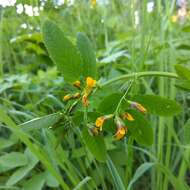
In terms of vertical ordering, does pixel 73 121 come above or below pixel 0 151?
above

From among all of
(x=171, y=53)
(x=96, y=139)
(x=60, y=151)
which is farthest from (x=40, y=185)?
(x=171, y=53)

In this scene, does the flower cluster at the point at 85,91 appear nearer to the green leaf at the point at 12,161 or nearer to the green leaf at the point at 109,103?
the green leaf at the point at 109,103

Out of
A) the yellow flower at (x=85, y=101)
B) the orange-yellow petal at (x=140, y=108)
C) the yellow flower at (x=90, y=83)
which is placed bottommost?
the orange-yellow petal at (x=140, y=108)

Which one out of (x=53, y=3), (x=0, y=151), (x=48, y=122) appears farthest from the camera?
(x=0, y=151)

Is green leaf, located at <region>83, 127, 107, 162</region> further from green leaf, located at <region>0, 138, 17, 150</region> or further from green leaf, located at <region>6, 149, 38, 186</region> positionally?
green leaf, located at <region>0, 138, 17, 150</region>

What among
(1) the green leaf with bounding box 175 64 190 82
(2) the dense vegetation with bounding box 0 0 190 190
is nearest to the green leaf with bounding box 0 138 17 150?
(2) the dense vegetation with bounding box 0 0 190 190

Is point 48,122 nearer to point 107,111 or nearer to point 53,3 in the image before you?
point 107,111

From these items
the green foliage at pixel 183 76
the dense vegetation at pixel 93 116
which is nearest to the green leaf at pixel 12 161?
the dense vegetation at pixel 93 116
